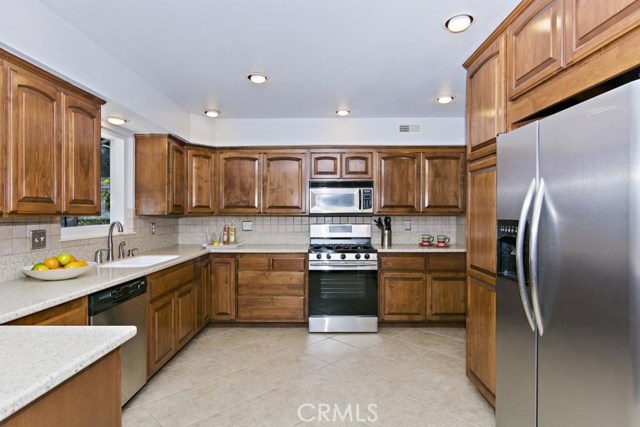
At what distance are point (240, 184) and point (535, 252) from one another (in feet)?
10.7

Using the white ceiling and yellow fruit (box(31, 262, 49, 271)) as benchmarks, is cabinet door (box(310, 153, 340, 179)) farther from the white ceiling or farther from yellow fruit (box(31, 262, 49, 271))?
yellow fruit (box(31, 262, 49, 271))

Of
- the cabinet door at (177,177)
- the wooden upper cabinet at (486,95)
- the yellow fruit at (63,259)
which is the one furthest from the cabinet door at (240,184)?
the wooden upper cabinet at (486,95)

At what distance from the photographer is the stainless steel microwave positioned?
Result: 13.0 ft

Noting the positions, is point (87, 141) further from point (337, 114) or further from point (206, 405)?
point (337, 114)

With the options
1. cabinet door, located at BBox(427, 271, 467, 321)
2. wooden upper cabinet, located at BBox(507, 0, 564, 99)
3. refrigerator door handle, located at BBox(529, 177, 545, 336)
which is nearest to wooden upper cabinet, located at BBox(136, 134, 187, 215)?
cabinet door, located at BBox(427, 271, 467, 321)

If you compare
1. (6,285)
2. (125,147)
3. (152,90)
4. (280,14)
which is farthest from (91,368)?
(125,147)

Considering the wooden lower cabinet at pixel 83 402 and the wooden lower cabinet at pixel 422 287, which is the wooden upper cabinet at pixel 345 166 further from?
the wooden lower cabinet at pixel 83 402

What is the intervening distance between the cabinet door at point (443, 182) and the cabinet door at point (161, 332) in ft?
9.49

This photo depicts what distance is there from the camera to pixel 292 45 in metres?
2.31

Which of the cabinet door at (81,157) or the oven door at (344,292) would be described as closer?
the cabinet door at (81,157)

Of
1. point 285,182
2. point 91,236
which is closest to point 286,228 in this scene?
point 285,182

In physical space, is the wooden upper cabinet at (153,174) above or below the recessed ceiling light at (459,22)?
below

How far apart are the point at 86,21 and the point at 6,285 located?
64.6 inches

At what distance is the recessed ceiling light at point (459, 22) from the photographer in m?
1.97
